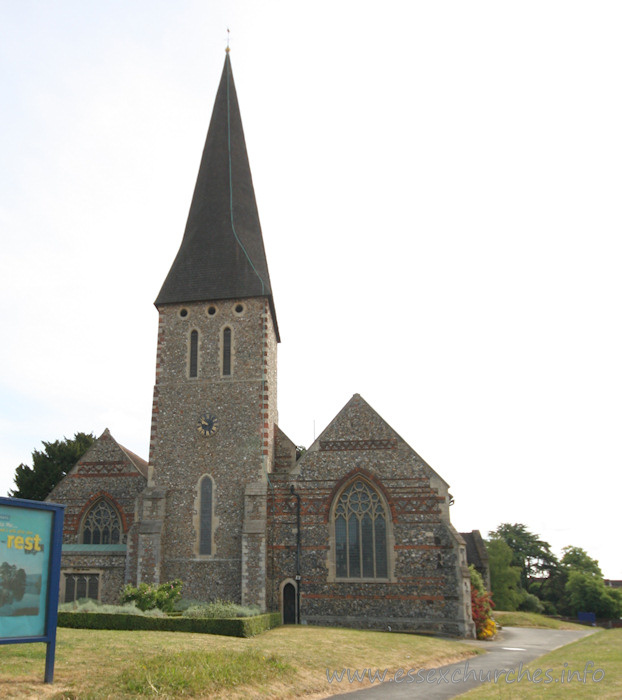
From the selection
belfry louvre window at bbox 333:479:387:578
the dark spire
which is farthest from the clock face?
belfry louvre window at bbox 333:479:387:578

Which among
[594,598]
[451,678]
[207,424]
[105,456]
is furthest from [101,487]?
[594,598]

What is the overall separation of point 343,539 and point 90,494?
430 inches

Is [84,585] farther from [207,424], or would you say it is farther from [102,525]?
[207,424]

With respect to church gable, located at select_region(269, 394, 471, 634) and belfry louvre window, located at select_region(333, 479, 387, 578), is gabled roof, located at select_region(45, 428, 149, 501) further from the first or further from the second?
belfry louvre window, located at select_region(333, 479, 387, 578)

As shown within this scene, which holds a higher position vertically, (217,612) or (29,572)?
(29,572)

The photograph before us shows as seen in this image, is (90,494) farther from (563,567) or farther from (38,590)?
(563,567)

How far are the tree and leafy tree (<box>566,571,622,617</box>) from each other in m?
35.4

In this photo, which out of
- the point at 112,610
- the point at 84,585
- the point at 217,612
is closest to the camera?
the point at 112,610

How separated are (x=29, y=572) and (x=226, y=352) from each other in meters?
17.7

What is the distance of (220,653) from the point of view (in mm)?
12430

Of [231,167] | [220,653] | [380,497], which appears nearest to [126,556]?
[380,497]

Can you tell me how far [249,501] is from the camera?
2400cm

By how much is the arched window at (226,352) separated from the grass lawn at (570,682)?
51.8 feet

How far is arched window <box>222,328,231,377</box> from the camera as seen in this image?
2667 cm
